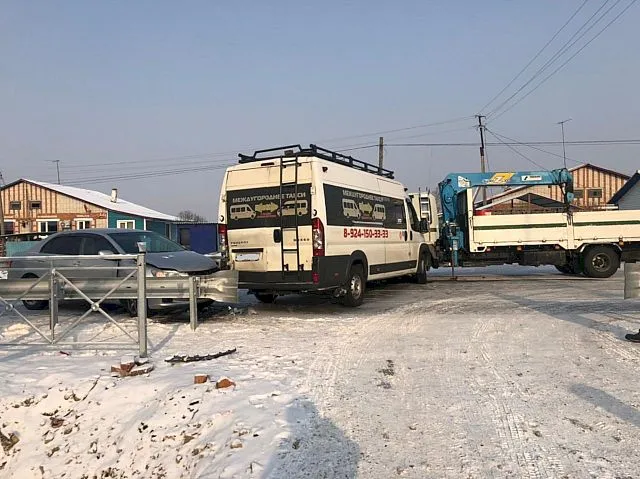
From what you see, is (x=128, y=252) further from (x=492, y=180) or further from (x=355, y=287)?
(x=492, y=180)

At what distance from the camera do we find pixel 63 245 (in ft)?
34.2

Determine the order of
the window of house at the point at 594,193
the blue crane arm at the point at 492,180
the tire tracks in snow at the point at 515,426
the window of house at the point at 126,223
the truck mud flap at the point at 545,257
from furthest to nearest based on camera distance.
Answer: the window of house at the point at 594,193 < the window of house at the point at 126,223 < the blue crane arm at the point at 492,180 < the truck mud flap at the point at 545,257 < the tire tracks in snow at the point at 515,426

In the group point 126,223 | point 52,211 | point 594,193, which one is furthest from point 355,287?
point 594,193

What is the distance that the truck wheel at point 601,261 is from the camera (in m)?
15.3

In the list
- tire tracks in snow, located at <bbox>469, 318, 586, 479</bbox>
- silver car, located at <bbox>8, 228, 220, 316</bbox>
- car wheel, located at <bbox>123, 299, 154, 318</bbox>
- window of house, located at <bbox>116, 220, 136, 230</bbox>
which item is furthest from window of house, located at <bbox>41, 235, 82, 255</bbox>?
window of house, located at <bbox>116, 220, 136, 230</bbox>

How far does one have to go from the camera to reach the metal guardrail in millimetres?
6352

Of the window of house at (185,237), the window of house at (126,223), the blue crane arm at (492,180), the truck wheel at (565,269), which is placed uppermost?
the window of house at (126,223)

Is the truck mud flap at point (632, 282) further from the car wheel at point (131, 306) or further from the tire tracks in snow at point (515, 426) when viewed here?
the car wheel at point (131, 306)

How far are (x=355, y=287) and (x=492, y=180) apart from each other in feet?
26.9

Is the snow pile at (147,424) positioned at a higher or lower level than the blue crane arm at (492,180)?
lower

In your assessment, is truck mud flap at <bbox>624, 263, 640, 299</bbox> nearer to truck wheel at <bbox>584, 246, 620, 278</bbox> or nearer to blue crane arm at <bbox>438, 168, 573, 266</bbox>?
truck wheel at <bbox>584, 246, 620, 278</bbox>

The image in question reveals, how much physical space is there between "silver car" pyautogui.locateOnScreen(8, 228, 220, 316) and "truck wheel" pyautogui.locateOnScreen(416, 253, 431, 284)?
6384mm

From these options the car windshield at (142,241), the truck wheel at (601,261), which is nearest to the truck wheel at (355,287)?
the car windshield at (142,241)

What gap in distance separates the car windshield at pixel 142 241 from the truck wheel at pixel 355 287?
3.48 metres
